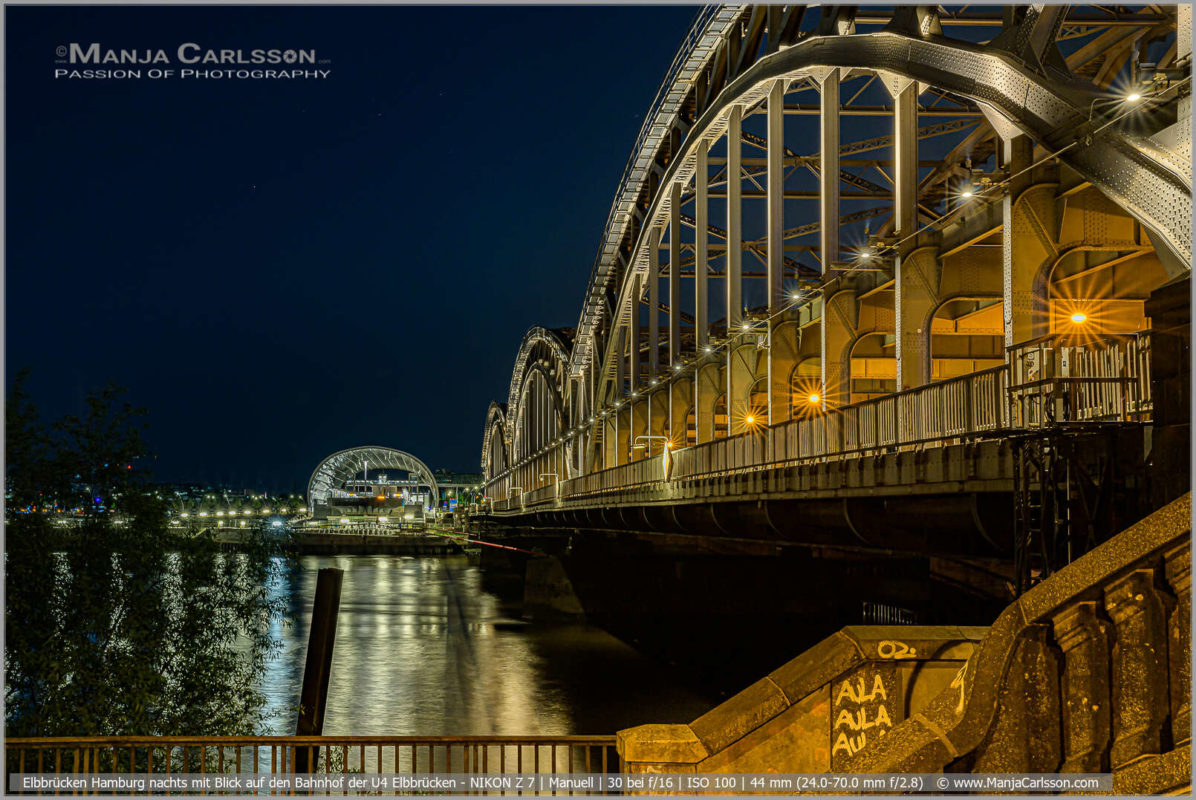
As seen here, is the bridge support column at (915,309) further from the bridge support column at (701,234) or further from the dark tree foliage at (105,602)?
the bridge support column at (701,234)

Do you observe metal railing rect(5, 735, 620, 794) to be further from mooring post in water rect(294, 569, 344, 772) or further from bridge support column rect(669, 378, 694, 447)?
bridge support column rect(669, 378, 694, 447)

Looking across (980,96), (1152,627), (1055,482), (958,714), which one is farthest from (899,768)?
(980,96)

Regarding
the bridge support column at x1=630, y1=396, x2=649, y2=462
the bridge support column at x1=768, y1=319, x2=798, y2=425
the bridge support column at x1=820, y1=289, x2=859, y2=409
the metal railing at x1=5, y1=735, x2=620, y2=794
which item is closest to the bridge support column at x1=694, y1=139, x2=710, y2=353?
the bridge support column at x1=768, y1=319, x2=798, y2=425

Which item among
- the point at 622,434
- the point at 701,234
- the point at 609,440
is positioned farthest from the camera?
the point at 609,440

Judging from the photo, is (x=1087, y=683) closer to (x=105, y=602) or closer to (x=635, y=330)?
(x=105, y=602)

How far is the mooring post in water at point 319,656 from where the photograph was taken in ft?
54.9

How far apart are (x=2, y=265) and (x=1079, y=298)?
25546 mm

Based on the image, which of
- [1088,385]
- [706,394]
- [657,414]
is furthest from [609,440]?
[1088,385]

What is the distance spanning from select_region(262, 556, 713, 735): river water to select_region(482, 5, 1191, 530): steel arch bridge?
23.4 feet

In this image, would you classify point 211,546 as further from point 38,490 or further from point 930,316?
point 930,316

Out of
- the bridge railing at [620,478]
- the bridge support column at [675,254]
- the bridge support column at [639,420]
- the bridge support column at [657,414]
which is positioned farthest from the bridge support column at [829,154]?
the bridge support column at [639,420]

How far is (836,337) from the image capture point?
32.6 meters

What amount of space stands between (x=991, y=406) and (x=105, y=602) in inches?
535

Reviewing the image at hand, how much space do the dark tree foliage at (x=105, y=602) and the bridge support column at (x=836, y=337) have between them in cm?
1645
